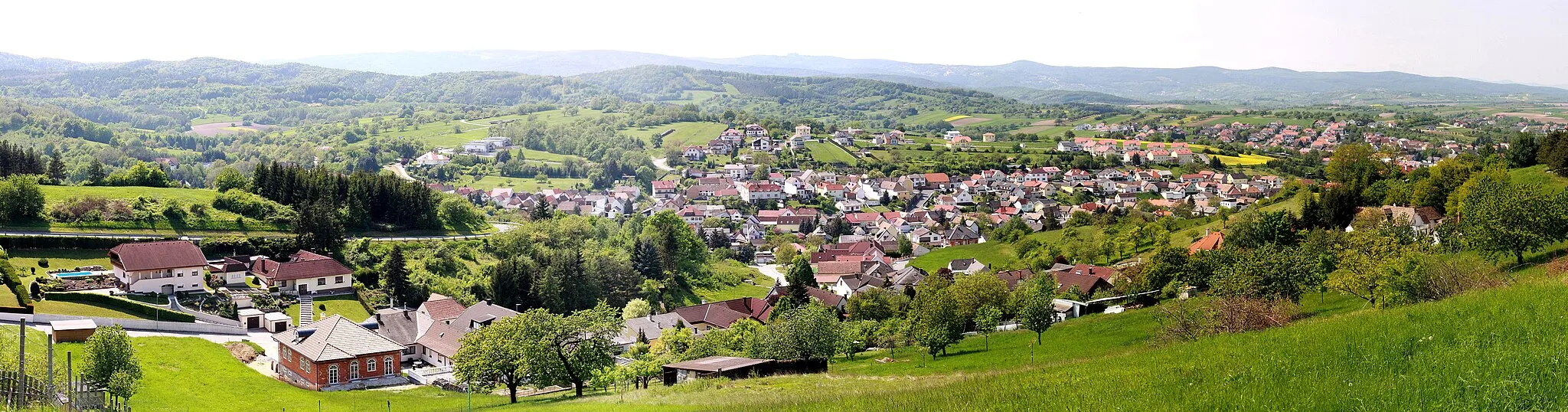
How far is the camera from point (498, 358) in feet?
81.9

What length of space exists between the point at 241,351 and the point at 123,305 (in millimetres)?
6842

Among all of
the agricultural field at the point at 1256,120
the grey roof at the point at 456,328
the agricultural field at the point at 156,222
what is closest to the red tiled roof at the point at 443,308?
the grey roof at the point at 456,328

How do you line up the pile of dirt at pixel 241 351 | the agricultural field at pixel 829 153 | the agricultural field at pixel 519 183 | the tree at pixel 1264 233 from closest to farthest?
1. the pile of dirt at pixel 241 351
2. the tree at pixel 1264 233
3. the agricultural field at pixel 519 183
4. the agricultural field at pixel 829 153

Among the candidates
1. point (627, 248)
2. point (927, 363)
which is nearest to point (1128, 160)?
point (627, 248)

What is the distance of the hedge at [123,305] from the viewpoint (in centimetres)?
3588

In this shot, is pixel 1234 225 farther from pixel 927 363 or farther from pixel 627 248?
pixel 627 248

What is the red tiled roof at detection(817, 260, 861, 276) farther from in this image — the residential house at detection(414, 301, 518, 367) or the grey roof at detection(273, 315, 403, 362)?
the grey roof at detection(273, 315, 403, 362)

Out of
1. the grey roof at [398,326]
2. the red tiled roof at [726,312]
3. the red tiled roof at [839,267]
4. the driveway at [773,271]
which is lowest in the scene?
the driveway at [773,271]

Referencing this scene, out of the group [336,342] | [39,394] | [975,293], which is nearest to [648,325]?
[336,342]

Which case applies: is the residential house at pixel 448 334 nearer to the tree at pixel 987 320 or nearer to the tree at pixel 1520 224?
the tree at pixel 987 320

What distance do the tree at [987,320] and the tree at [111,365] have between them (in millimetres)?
22591

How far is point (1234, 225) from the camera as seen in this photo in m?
40.2

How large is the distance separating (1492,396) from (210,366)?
32.0m

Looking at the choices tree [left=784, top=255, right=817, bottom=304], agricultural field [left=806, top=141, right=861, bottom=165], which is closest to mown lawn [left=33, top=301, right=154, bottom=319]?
tree [left=784, top=255, right=817, bottom=304]
